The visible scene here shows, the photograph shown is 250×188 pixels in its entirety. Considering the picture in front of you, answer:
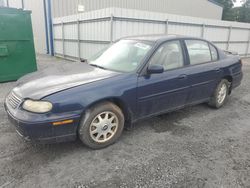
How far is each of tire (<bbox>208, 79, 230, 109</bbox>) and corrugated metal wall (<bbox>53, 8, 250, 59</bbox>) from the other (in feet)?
14.7

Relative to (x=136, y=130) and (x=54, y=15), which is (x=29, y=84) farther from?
(x=54, y=15)

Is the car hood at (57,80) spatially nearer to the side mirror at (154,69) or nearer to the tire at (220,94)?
the side mirror at (154,69)

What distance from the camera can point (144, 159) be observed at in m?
2.62

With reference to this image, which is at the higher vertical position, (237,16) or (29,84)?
(237,16)

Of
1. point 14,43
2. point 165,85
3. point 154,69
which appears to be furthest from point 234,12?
point 154,69

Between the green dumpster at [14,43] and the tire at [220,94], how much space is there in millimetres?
5696

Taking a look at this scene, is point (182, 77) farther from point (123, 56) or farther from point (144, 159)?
point (144, 159)

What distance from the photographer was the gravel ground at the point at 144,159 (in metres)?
2.23

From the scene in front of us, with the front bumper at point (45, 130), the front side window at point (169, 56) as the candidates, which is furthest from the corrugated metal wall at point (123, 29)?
the front bumper at point (45, 130)

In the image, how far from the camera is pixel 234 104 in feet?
15.6

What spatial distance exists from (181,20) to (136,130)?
806 centimetres

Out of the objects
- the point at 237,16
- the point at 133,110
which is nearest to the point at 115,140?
the point at 133,110

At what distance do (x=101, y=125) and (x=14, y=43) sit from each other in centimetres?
503

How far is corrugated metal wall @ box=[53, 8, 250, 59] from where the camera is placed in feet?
25.1
